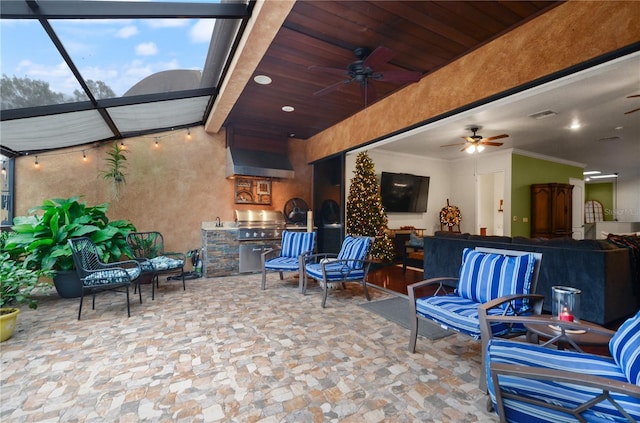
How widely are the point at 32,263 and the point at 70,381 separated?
2.70 m

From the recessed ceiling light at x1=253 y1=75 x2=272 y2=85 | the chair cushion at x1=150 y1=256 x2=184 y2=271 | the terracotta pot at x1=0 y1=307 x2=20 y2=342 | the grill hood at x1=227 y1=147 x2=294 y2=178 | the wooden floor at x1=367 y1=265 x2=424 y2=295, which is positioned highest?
the recessed ceiling light at x1=253 y1=75 x2=272 y2=85

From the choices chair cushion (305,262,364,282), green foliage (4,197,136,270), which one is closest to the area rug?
chair cushion (305,262,364,282)

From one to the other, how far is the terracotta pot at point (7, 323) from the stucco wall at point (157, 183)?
2.71 metres

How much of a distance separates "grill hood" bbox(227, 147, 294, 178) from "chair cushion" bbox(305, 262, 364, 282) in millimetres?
2604

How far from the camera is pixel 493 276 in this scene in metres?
2.29

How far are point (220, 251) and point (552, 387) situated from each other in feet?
16.8

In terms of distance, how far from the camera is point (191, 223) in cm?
572

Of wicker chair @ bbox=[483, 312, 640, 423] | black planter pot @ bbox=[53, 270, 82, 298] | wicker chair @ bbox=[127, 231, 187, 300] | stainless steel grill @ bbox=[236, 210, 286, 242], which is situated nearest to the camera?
wicker chair @ bbox=[483, 312, 640, 423]

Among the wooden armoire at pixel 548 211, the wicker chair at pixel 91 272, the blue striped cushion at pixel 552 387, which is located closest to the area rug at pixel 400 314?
the blue striped cushion at pixel 552 387

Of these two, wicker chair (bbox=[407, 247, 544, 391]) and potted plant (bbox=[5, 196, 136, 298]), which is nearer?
wicker chair (bbox=[407, 247, 544, 391])

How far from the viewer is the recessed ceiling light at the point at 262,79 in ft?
12.6

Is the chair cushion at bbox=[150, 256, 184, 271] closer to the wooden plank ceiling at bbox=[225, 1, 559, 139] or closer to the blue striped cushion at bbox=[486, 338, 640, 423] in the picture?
the wooden plank ceiling at bbox=[225, 1, 559, 139]

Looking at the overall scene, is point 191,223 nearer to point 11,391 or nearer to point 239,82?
point 239,82

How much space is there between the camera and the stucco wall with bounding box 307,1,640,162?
217 cm
